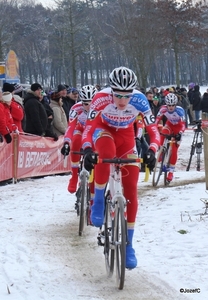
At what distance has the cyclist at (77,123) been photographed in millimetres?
8555

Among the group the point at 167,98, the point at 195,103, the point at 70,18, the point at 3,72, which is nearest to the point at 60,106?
the point at 167,98

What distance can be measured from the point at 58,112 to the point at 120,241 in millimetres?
9705

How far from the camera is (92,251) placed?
23.1ft

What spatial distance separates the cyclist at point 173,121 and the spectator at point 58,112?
306 cm

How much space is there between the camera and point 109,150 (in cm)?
606

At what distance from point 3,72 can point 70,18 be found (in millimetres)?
19519

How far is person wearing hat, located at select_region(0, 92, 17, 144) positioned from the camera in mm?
11633

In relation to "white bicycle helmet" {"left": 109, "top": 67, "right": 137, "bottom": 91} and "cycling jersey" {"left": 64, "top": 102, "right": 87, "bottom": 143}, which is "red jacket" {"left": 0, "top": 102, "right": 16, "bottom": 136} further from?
"white bicycle helmet" {"left": 109, "top": 67, "right": 137, "bottom": 91}

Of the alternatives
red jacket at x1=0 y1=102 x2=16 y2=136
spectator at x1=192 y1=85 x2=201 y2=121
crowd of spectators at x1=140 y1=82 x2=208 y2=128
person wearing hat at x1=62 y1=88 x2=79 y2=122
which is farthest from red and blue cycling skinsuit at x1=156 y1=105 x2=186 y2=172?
spectator at x1=192 y1=85 x2=201 y2=121

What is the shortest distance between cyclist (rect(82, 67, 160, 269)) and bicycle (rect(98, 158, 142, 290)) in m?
0.13

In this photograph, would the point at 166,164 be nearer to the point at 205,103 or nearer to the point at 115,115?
the point at 115,115

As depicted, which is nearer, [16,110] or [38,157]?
[16,110]

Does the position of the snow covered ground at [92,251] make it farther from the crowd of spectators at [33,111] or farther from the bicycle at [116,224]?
the crowd of spectators at [33,111]

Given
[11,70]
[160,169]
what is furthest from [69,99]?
[11,70]
